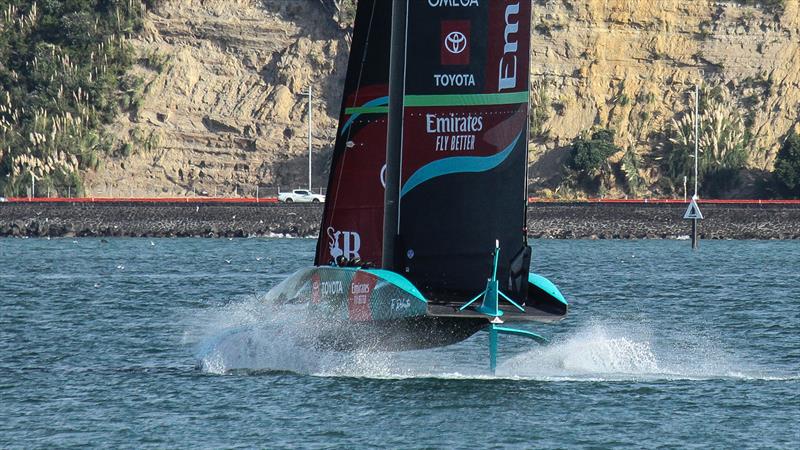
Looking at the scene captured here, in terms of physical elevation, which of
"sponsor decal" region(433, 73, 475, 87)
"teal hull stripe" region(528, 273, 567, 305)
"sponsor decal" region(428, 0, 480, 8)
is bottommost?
"teal hull stripe" region(528, 273, 567, 305)

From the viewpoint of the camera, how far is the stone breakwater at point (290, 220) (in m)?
71.5

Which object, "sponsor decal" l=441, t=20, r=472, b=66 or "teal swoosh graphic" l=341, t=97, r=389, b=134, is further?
"teal swoosh graphic" l=341, t=97, r=389, b=134

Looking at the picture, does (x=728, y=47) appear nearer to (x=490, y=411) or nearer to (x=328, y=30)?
(x=328, y=30)

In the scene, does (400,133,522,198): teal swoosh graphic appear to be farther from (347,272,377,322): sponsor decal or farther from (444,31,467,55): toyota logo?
(347,272,377,322): sponsor decal

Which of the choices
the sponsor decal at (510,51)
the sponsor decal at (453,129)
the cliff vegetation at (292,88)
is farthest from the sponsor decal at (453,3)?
the cliff vegetation at (292,88)

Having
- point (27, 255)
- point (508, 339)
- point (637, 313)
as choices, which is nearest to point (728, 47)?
point (27, 255)

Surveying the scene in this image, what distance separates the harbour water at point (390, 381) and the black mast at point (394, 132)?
2.15 meters

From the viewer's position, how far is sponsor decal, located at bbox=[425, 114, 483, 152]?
21.3 m

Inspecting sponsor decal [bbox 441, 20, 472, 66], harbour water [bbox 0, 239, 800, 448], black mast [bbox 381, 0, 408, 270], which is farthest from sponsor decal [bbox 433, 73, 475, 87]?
harbour water [bbox 0, 239, 800, 448]

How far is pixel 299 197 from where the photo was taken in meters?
76.1

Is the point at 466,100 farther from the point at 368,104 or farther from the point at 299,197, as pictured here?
the point at 299,197

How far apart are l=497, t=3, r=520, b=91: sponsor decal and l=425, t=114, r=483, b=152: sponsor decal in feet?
2.05

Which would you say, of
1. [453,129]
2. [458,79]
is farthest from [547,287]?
[458,79]

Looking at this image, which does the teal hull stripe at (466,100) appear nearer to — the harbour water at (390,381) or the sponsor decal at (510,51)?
the sponsor decal at (510,51)
